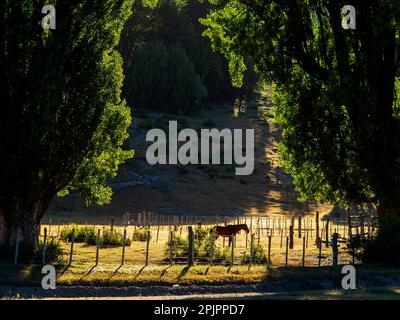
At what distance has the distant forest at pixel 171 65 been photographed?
92000 mm

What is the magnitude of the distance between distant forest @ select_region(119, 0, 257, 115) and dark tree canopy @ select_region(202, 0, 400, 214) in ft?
197

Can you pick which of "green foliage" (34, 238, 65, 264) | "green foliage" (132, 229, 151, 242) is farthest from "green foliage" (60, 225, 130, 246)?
"green foliage" (34, 238, 65, 264)

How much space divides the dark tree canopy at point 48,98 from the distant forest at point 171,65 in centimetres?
6179

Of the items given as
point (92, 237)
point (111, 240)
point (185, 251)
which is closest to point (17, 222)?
point (185, 251)

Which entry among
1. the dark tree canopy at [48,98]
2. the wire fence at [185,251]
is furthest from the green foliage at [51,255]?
the dark tree canopy at [48,98]

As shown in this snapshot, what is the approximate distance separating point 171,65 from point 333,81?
65338 millimetres

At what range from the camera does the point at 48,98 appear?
86.3 feet

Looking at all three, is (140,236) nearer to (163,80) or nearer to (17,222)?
(17,222)

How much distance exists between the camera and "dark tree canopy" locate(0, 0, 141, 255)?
26125 millimetres

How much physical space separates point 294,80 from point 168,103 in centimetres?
6553

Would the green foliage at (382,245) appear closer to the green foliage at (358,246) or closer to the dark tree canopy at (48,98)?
the green foliage at (358,246)

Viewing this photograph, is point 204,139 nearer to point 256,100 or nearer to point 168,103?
point 168,103
